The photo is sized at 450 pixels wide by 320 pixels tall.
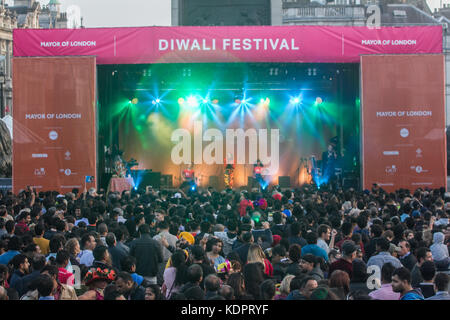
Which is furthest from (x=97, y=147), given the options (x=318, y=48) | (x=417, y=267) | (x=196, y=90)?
(x=417, y=267)

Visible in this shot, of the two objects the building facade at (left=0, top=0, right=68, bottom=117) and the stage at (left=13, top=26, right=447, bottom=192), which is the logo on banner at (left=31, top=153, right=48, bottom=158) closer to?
the stage at (left=13, top=26, right=447, bottom=192)

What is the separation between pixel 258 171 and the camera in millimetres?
28750

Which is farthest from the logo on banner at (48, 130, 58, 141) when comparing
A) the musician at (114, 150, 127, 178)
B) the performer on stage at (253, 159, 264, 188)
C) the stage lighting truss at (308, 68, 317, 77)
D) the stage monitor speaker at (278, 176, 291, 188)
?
the stage monitor speaker at (278, 176, 291, 188)

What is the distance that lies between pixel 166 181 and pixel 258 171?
4.41 metres

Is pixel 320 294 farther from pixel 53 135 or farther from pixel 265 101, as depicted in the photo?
pixel 265 101

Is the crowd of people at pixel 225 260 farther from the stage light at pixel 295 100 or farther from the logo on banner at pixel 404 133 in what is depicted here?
the stage light at pixel 295 100

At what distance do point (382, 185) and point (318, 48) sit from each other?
17.5 ft

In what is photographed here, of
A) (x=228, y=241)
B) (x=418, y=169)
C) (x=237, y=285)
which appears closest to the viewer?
(x=237, y=285)

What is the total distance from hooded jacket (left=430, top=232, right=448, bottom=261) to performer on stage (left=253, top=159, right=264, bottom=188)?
64.3 ft

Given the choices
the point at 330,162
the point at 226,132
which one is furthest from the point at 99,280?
the point at 226,132

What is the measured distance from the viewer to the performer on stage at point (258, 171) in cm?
2838

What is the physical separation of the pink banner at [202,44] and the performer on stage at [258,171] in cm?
849

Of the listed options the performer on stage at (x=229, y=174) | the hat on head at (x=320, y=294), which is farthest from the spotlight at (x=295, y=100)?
the hat on head at (x=320, y=294)
